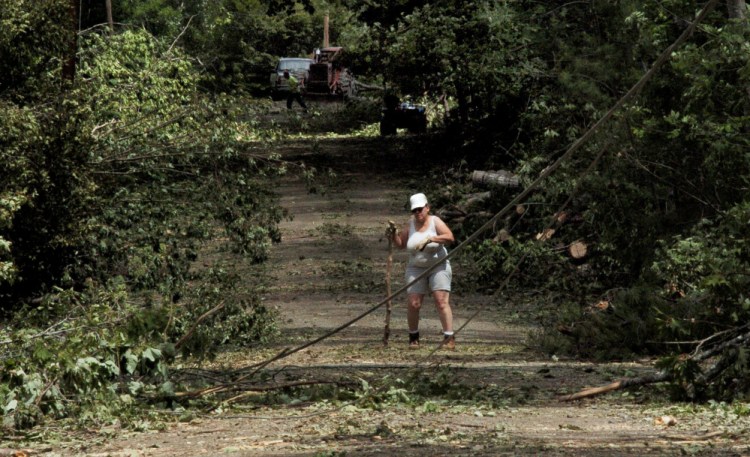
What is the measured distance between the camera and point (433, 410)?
8.44 metres

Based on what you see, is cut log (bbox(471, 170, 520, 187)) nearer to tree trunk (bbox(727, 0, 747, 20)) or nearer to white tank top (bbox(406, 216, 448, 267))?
tree trunk (bbox(727, 0, 747, 20))

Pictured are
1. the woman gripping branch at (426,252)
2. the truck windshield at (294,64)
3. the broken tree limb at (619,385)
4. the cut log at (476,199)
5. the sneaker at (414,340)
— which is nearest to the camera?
the broken tree limb at (619,385)

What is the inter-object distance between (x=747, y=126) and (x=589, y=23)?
22.2 ft

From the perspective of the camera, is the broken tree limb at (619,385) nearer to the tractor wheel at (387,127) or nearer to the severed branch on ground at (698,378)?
the severed branch on ground at (698,378)

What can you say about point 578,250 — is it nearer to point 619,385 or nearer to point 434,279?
point 434,279

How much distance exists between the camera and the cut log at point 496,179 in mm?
21422

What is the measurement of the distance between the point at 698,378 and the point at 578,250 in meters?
8.30

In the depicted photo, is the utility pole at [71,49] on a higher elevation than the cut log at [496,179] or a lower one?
higher

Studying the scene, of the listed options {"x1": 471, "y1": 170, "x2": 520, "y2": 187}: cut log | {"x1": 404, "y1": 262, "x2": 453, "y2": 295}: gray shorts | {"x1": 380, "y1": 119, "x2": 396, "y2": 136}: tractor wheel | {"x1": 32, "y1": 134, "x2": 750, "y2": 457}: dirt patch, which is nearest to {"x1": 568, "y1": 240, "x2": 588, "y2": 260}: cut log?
{"x1": 32, "y1": 134, "x2": 750, "y2": 457}: dirt patch

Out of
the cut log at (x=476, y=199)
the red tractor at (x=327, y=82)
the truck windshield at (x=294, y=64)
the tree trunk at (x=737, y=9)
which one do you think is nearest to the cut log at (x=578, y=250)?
the cut log at (x=476, y=199)

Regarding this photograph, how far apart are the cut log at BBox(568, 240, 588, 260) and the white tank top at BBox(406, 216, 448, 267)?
518 cm

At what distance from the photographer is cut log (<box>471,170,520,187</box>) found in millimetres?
21422

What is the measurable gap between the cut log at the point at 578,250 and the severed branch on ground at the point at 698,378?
7709 mm

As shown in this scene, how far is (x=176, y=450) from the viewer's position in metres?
7.25
